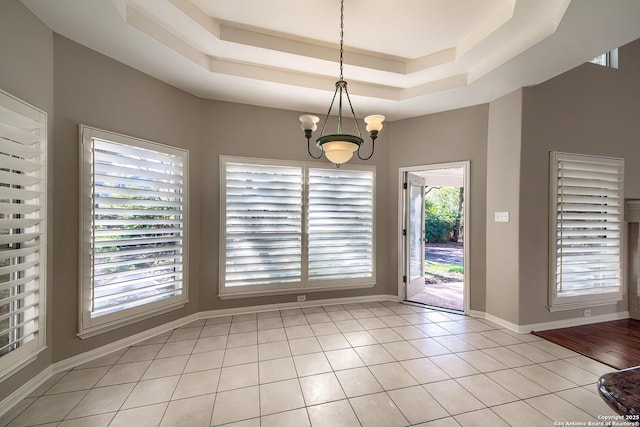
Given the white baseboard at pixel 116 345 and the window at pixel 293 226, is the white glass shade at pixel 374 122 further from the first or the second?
the white baseboard at pixel 116 345

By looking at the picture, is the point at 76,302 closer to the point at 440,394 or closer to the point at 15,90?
the point at 15,90

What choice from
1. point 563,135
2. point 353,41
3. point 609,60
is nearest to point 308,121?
point 353,41

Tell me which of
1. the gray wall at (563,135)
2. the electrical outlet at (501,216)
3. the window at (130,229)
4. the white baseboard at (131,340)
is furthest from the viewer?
the electrical outlet at (501,216)

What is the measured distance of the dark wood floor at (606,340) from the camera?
7.98ft

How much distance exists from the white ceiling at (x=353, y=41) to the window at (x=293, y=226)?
1.02m

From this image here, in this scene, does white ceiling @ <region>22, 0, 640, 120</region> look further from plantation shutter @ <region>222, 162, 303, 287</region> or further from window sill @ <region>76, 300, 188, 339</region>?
window sill @ <region>76, 300, 188, 339</region>

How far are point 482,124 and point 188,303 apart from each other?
4452 millimetres

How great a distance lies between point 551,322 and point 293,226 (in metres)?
3.41

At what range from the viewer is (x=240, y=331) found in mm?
2969

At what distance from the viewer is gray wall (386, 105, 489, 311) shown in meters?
3.39

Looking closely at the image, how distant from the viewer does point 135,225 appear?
8.54ft

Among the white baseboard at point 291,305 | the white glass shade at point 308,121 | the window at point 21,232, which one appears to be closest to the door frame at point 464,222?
the white baseboard at point 291,305

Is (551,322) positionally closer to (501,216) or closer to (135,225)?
(501,216)

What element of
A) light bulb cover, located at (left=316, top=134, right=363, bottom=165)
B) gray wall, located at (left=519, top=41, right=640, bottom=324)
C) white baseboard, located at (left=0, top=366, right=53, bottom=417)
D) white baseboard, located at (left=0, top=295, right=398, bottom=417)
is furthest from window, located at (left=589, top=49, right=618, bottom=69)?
white baseboard, located at (left=0, top=366, right=53, bottom=417)
